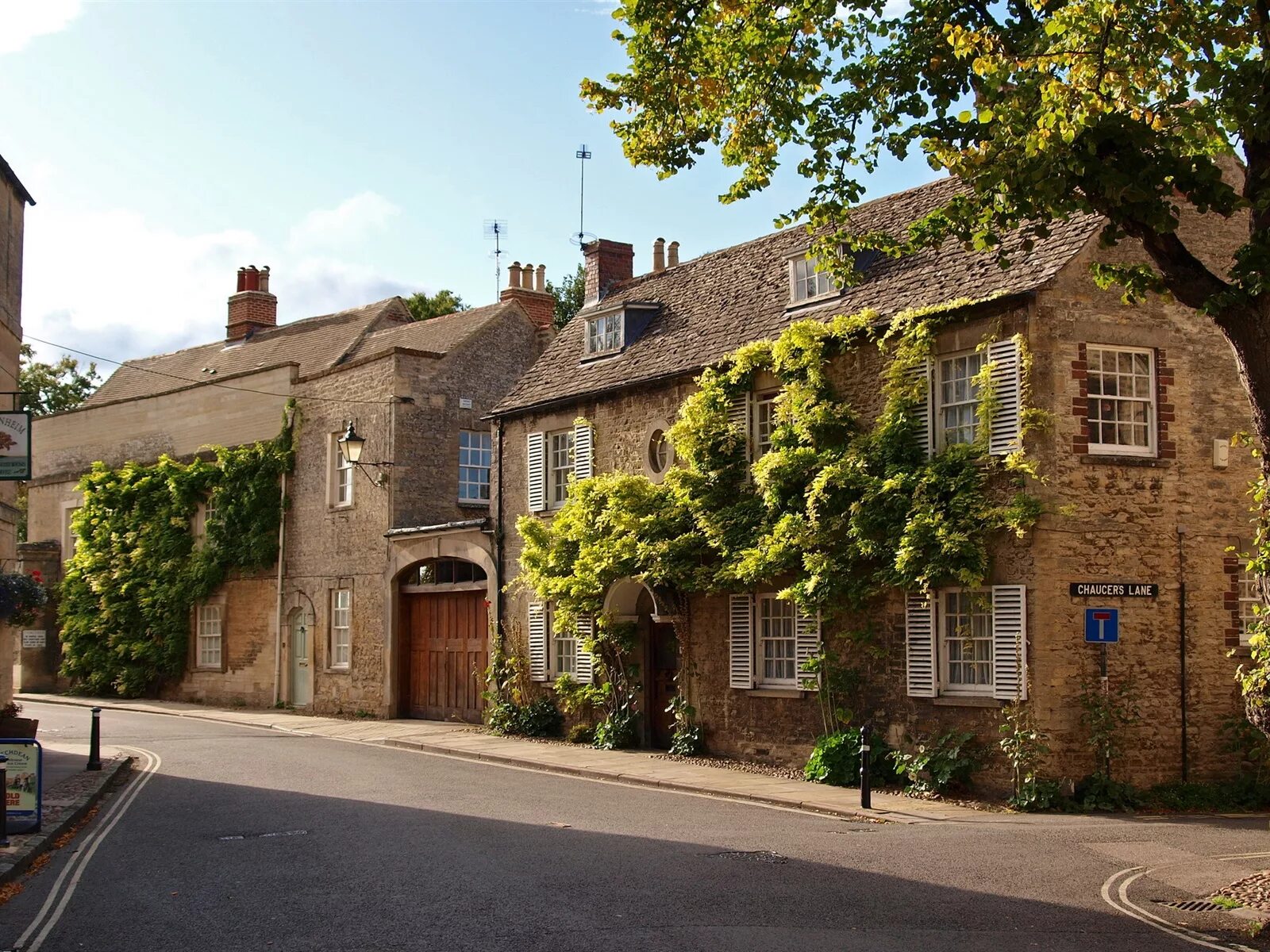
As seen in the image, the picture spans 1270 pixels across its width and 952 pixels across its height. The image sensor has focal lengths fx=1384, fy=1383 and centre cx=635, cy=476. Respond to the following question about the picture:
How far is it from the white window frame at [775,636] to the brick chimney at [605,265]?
9.41 m

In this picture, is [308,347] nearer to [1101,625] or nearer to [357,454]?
[357,454]

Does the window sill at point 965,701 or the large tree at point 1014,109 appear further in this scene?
the window sill at point 965,701

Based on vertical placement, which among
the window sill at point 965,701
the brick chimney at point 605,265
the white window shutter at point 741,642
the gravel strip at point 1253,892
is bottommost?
the gravel strip at point 1253,892

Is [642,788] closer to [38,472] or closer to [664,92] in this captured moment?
[664,92]

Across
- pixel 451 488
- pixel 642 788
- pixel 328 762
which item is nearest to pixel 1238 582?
pixel 642 788

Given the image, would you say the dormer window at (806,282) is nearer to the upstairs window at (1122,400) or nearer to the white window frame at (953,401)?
the white window frame at (953,401)

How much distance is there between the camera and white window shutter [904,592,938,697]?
17.7 metres

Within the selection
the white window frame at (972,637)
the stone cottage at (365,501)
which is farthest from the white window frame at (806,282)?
the stone cottage at (365,501)

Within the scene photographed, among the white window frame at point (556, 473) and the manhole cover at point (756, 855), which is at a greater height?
the white window frame at point (556, 473)

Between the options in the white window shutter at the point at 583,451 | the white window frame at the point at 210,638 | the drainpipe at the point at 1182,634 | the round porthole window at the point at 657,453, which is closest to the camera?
the drainpipe at the point at 1182,634

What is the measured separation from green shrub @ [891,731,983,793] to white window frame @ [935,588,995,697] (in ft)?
1.83

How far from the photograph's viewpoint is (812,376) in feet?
63.4

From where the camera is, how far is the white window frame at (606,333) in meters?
25.2

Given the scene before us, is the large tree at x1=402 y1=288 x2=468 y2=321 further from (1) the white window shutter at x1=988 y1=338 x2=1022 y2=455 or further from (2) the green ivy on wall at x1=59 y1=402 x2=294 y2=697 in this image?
(1) the white window shutter at x1=988 y1=338 x2=1022 y2=455
